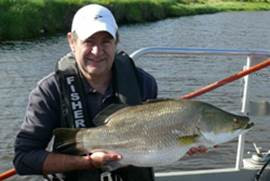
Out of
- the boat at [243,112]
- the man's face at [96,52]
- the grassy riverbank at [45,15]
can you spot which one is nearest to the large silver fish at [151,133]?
the man's face at [96,52]

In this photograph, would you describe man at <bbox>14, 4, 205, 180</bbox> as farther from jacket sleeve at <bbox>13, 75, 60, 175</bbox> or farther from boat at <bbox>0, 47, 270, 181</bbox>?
boat at <bbox>0, 47, 270, 181</bbox>

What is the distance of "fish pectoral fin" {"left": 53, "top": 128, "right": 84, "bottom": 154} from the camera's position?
122 inches

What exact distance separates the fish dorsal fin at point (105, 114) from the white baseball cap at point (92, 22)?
40cm

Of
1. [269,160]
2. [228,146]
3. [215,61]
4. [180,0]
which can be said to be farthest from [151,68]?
[180,0]

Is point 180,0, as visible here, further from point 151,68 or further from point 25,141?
point 25,141

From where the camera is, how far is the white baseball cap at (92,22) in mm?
3159

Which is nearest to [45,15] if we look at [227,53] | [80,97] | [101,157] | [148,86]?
[227,53]

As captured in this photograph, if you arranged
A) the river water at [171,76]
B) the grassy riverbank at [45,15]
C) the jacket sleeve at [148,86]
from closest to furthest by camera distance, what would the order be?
the jacket sleeve at [148,86]
the river water at [171,76]
the grassy riverbank at [45,15]

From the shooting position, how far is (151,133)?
121 inches

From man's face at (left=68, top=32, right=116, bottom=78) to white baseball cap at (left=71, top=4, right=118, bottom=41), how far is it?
1.2 inches

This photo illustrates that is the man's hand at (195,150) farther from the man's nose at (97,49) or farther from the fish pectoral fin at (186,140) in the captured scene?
the man's nose at (97,49)

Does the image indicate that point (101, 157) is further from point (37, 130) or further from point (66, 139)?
point (37, 130)

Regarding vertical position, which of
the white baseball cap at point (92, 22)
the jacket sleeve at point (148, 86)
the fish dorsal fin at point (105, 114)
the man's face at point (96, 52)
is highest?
the white baseball cap at point (92, 22)

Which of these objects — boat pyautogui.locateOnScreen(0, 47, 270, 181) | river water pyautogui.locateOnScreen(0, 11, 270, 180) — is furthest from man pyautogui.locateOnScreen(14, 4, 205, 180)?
river water pyautogui.locateOnScreen(0, 11, 270, 180)
